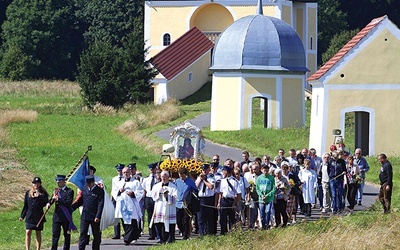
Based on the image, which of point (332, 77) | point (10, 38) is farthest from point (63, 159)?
point (10, 38)

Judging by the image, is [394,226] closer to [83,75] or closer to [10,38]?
[83,75]

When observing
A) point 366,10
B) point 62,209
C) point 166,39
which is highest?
point 366,10

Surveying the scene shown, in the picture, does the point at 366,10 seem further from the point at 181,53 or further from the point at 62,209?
the point at 62,209

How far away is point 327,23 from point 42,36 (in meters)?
22.3

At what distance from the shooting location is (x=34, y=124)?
55156 millimetres

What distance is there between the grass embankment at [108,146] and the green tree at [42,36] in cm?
1256

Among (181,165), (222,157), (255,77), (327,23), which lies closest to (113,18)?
(327,23)

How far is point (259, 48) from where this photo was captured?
54.4m

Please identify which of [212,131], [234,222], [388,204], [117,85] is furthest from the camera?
[117,85]

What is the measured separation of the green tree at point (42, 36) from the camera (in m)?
91.6

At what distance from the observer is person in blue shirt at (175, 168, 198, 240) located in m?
25.6

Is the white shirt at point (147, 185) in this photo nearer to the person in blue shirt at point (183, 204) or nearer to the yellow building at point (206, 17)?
the person in blue shirt at point (183, 204)

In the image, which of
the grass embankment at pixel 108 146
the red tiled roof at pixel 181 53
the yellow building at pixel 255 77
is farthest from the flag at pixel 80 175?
the red tiled roof at pixel 181 53

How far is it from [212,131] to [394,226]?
27.8 m
